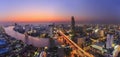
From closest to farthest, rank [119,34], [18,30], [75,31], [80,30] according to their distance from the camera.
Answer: [119,34] < [75,31] < [80,30] < [18,30]

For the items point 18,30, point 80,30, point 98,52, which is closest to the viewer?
point 98,52

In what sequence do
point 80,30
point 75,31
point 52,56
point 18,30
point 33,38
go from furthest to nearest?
point 18,30 < point 33,38 < point 80,30 < point 75,31 < point 52,56

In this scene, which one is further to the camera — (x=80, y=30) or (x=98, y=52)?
(x=80, y=30)

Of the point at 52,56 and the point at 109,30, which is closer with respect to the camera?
the point at 52,56

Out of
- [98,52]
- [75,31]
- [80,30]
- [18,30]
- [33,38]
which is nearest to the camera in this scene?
[98,52]

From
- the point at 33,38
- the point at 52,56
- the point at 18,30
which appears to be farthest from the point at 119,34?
the point at 18,30

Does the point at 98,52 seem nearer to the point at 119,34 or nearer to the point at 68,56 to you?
the point at 68,56

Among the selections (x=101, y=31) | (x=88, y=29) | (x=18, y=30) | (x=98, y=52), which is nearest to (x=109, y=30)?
(x=101, y=31)

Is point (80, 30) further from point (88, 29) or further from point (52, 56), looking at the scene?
point (52, 56)

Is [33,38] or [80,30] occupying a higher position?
[80,30]
